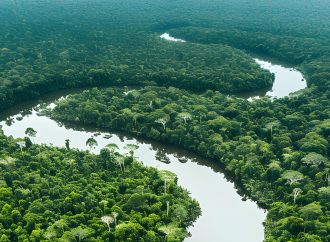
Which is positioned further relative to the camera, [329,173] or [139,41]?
[139,41]

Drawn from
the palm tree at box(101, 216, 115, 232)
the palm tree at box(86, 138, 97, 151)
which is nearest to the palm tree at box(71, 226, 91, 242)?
the palm tree at box(101, 216, 115, 232)

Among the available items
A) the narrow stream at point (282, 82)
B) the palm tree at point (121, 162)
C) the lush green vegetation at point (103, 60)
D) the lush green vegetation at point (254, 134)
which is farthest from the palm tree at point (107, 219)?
the narrow stream at point (282, 82)

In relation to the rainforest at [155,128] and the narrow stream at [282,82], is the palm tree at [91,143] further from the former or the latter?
the narrow stream at [282,82]

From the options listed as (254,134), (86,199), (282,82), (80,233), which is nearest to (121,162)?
(86,199)

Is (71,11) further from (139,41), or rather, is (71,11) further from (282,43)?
(282,43)

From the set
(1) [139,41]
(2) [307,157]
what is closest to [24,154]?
(2) [307,157]

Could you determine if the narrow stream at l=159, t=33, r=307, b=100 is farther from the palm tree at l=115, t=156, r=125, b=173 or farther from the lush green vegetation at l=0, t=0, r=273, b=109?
Result: the palm tree at l=115, t=156, r=125, b=173
